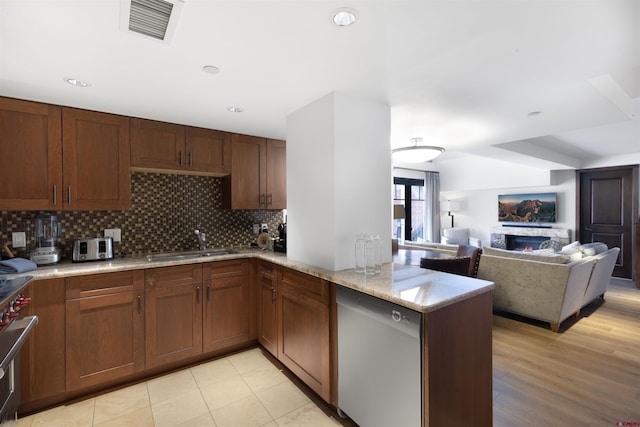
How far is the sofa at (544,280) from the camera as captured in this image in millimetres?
3193

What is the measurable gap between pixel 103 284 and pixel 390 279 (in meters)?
2.12

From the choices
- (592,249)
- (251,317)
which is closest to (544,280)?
(592,249)

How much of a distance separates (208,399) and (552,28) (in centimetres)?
305

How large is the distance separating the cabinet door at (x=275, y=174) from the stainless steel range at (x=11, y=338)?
2122 millimetres

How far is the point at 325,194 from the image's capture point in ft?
7.25

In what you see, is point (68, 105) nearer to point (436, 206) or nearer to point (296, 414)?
point (296, 414)

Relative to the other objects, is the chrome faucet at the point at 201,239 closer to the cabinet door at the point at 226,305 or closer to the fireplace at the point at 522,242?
the cabinet door at the point at 226,305

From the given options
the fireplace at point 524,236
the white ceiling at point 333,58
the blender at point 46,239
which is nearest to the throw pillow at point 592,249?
the white ceiling at point 333,58

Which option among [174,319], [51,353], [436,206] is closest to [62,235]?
[51,353]

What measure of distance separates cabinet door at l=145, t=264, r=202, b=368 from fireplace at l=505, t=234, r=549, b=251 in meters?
6.81

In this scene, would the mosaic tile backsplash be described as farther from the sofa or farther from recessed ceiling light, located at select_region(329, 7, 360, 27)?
the sofa

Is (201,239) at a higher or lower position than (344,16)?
lower

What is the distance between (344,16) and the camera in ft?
4.26

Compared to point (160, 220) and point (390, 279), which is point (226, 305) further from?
point (390, 279)
